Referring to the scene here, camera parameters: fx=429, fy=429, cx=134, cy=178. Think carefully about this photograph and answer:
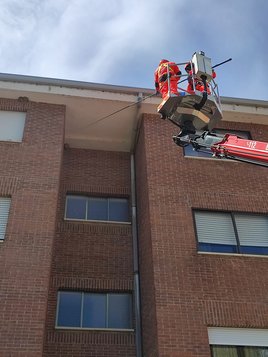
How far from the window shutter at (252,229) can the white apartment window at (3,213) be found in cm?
572

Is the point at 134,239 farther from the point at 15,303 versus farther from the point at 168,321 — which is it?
the point at 15,303

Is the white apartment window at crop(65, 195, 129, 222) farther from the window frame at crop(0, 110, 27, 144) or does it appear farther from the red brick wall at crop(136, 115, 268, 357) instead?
the window frame at crop(0, 110, 27, 144)

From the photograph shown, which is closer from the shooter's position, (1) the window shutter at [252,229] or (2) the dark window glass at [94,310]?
(2) the dark window glass at [94,310]

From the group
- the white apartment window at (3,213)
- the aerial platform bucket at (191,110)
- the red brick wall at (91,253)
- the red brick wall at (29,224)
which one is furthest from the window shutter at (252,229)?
the white apartment window at (3,213)

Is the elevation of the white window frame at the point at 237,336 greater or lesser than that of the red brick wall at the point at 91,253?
lesser

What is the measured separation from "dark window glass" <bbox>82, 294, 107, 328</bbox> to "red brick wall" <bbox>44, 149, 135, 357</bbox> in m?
0.21

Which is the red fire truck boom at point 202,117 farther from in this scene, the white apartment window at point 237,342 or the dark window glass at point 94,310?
the dark window glass at point 94,310

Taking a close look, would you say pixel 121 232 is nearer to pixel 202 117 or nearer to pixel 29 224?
pixel 29 224

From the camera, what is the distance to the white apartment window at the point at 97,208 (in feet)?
41.2

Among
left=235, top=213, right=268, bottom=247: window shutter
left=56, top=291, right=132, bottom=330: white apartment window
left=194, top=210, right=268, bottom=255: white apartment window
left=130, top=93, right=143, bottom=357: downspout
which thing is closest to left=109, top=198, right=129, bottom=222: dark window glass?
left=130, top=93, right=143, bottom=357: downspout

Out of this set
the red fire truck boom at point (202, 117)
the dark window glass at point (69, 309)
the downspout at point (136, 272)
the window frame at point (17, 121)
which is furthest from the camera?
the window frame at point (17, 121)

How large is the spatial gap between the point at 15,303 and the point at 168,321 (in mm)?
3207

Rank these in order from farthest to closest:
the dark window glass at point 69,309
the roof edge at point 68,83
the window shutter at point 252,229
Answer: the roof edge at point 68,83 → the window shutter at point 252,229 → the dark window glass at point 69,309

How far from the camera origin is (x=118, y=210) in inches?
506
